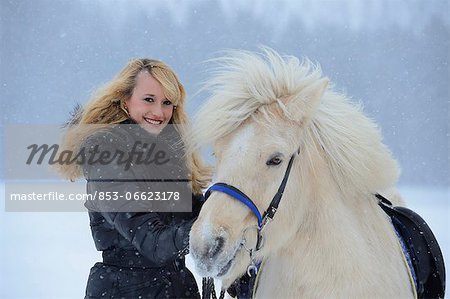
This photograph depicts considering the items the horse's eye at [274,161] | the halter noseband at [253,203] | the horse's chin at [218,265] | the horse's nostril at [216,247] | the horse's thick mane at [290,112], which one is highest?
the horse's thick mane at [290,112]

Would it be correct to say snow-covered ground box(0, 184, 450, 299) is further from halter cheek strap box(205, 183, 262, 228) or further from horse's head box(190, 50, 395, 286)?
halter cheek strap box(205, 183, 262, 228)

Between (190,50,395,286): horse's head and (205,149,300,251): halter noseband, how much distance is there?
0.06 ft

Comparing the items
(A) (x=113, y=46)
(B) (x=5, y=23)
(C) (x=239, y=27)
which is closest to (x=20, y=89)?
(B) (x=5, y=23)

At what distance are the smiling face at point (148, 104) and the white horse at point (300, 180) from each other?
479mm

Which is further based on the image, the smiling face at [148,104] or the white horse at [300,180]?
the smiling face at [148,104]

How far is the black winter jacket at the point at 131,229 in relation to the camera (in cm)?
227

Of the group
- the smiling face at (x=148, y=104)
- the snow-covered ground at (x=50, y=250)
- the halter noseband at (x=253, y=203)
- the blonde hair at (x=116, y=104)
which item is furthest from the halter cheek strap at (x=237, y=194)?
the snow-covered ground at (x=50, y=250)

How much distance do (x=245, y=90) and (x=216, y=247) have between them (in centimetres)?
69

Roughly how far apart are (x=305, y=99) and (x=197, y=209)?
0.99m

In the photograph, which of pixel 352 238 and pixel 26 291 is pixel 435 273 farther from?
pixel 26 291

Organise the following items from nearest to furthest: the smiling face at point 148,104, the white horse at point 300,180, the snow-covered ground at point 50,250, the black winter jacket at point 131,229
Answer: the white horse at point 300,180 < the black winter jacket at point 131,229 < the smiling face at point 148,104 < the snow-covered ground at point 50,250

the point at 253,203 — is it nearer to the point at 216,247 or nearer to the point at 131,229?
the point at 216,247

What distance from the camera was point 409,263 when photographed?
7.86 feet

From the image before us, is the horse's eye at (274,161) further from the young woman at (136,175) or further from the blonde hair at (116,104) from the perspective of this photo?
the blonde hair at (116,104)
